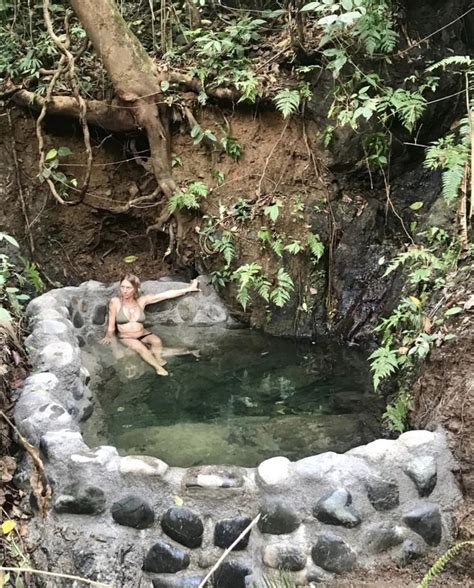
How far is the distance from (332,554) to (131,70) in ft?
18.1

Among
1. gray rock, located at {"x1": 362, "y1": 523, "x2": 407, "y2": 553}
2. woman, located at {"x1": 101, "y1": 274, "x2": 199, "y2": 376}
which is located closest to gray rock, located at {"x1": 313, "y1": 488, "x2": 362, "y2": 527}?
gray rock, located at {"x1": 362, "y1": 523, "x2": 407, "y2": 553}

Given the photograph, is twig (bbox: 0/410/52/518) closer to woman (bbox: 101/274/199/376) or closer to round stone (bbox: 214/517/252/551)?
round stone (bbox: 214/517/252/551)

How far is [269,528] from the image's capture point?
3.52m

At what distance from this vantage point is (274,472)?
11.7 feet

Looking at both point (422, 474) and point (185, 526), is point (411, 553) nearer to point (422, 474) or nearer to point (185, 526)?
point (422, 474)

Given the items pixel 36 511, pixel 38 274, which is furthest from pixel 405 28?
pixel 36 511

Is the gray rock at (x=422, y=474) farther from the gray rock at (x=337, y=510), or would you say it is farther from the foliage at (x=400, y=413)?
the foliage at (x=400, y=413)

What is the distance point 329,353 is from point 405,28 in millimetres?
3566

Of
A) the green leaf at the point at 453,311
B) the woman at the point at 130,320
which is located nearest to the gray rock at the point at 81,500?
the green leaf at the point at 453,311

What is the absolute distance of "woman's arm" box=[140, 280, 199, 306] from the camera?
6934 mm

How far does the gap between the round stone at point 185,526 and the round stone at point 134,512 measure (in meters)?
0.12

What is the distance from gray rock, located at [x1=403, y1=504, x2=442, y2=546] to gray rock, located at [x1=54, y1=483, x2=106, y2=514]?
183cm

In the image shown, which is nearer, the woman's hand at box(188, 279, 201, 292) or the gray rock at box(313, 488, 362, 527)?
the gray rock at box(313, 488, 362, 527)

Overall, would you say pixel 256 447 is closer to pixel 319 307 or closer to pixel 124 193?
pixel 319 307
